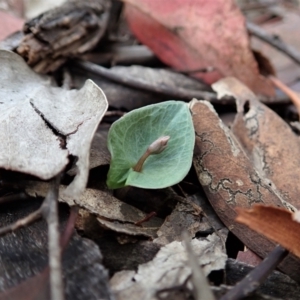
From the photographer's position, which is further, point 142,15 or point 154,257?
point 142,15

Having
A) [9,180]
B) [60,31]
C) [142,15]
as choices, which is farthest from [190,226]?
[142,15]

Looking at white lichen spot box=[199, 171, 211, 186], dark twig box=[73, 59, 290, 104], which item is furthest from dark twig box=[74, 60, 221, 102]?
white lichen spot box=[199, 171, 211, 186]

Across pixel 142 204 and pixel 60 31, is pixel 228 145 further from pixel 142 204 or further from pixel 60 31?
pixel 60 31

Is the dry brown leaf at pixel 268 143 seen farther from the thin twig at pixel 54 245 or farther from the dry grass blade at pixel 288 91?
the thin twig at pixel 54 245

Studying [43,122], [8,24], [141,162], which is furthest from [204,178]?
[8,24]

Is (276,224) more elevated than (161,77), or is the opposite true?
(276,224)

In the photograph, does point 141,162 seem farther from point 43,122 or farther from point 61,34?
point 61,34

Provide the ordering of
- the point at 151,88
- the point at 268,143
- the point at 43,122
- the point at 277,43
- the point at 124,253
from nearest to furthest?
the point at 124,253 → the point at 43,122 → the point at 268,143 → the point at 151,88 → the point at 277,43
